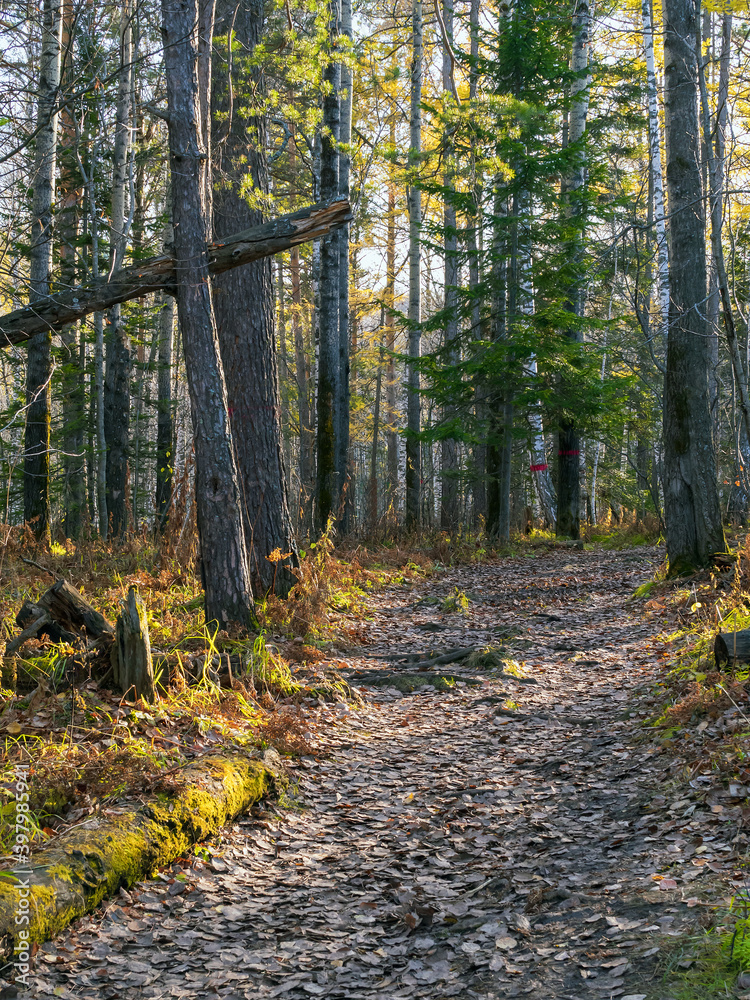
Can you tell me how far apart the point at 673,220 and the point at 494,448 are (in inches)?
337

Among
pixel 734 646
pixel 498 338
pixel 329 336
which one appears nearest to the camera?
pixel 734 646

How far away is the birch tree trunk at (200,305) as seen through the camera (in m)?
5.85

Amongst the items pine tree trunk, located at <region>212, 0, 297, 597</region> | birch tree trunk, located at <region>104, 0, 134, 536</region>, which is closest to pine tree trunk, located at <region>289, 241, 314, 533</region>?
birch tree trunk, located at <region>104, 0, 134, 536</region>

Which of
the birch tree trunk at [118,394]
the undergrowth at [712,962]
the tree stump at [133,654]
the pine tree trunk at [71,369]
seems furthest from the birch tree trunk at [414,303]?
the undergrowth at [712,962]

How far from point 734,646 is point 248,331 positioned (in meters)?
5.48

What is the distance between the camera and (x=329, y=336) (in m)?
12.4

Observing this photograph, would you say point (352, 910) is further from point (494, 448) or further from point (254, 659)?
point (494, 448)

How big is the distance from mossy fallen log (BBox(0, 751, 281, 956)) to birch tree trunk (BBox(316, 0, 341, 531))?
752cm

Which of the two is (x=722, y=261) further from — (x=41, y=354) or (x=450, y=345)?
(x=41, y=354)

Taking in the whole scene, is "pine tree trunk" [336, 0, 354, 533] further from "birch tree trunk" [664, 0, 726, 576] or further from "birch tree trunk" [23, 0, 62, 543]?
"birch tree trunk" [664, 0, 726, 576]

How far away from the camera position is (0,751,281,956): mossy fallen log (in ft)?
9.14

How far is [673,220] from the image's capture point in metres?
8.40

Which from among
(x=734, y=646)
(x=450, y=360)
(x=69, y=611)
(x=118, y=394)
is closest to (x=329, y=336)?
(x=450, y=360)

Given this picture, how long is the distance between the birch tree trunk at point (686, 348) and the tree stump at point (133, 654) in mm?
6528
